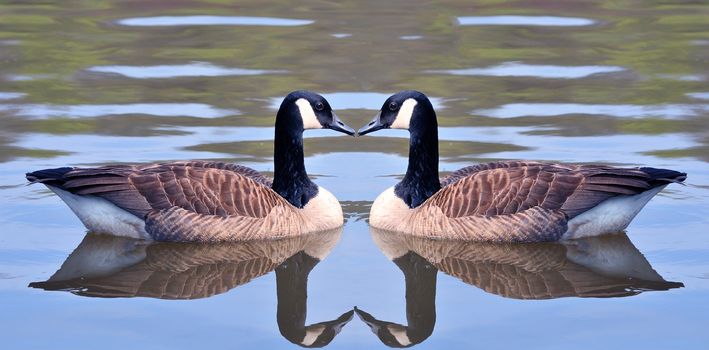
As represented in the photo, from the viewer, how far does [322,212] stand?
587 inches

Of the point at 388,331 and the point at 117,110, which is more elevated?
the point at 388,331

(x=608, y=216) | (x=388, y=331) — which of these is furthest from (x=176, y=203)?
(x=608, y=216)

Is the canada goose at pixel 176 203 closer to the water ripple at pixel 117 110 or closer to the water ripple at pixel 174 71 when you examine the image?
the water ripple at pixel 117 110

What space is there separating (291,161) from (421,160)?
1.53 metres

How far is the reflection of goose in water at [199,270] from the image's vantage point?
464 inches

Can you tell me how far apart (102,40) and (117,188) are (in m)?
14.7

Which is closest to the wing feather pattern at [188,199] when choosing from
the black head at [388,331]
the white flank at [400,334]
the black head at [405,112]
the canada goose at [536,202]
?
the black head at [405,112]

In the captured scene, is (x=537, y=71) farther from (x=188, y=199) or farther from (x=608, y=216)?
(x=188, y=199)

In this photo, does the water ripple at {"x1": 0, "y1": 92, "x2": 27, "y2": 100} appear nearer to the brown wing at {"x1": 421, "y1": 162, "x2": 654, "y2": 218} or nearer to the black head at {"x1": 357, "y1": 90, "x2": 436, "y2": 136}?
the black head at {"x1": 357, "y1": 90, "x2": 436, "y2": 136}

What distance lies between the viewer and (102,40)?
28.0 metres

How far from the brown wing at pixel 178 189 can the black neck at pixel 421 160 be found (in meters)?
1.66

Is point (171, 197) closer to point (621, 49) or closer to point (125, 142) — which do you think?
point (125, 142)

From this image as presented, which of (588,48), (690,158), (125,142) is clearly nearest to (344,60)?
(588,48)

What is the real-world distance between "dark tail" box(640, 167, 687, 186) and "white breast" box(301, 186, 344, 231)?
11.8 feet
